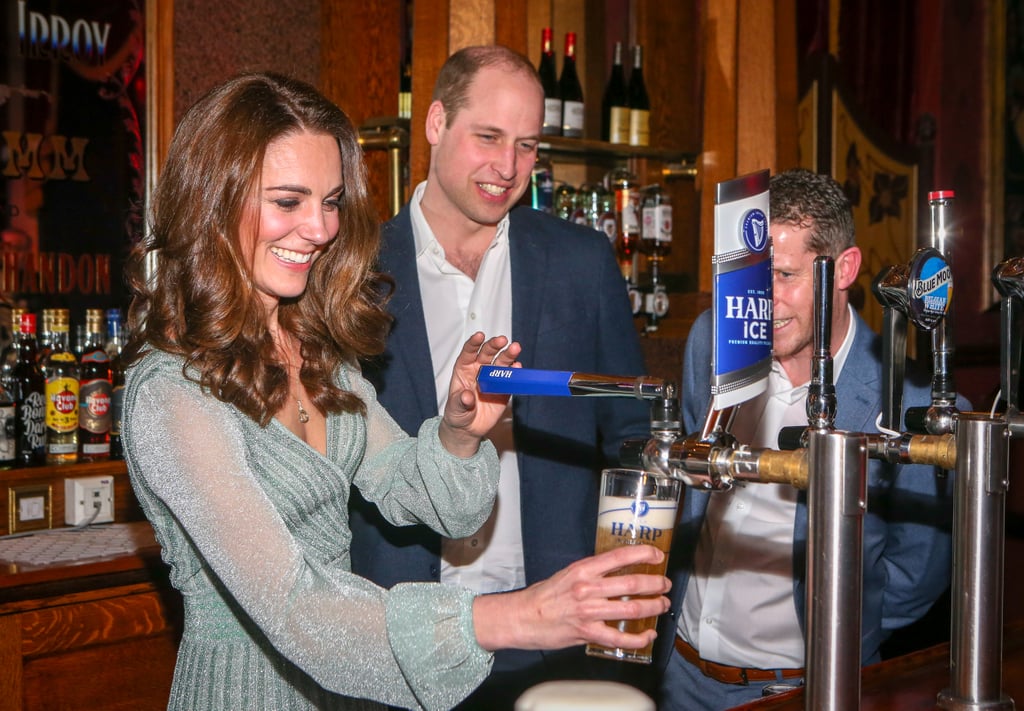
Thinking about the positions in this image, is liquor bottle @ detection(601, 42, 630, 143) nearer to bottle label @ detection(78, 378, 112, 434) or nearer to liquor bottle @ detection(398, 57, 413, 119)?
liquor bottle @ detection(398, 57, 413, 119)

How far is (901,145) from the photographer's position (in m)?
5.52

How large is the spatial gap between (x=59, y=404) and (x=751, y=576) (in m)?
1.82

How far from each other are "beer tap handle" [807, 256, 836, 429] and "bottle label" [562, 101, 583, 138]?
2.47 metres

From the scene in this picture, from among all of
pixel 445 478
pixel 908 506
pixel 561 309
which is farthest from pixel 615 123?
pixel 445 478

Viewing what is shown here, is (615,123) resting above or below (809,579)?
above

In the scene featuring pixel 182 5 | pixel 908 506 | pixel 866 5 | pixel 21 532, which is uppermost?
pixel 866 5

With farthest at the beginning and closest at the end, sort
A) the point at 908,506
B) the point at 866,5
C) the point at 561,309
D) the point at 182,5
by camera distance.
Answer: the point at 866,5 → the point at 182,5 → the point at 561,309 → the point at 908,506

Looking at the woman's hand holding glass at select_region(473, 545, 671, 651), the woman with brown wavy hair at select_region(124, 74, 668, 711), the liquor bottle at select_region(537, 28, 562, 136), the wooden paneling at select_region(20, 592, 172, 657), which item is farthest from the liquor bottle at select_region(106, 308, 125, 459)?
the woman's hand holding glass at select_region(473, 545, 671, 651)

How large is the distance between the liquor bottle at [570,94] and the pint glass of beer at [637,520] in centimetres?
250

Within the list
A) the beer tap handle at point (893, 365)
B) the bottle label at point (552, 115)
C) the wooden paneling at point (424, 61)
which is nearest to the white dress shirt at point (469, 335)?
the wooden paneling at point (424, 61)

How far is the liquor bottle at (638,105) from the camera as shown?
143 inches

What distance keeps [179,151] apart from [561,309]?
3.74ft

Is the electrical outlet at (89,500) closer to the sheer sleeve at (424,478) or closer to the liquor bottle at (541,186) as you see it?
the sheer sleeve at (424,478)

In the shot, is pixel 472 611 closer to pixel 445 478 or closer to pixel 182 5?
pixel 445 478
